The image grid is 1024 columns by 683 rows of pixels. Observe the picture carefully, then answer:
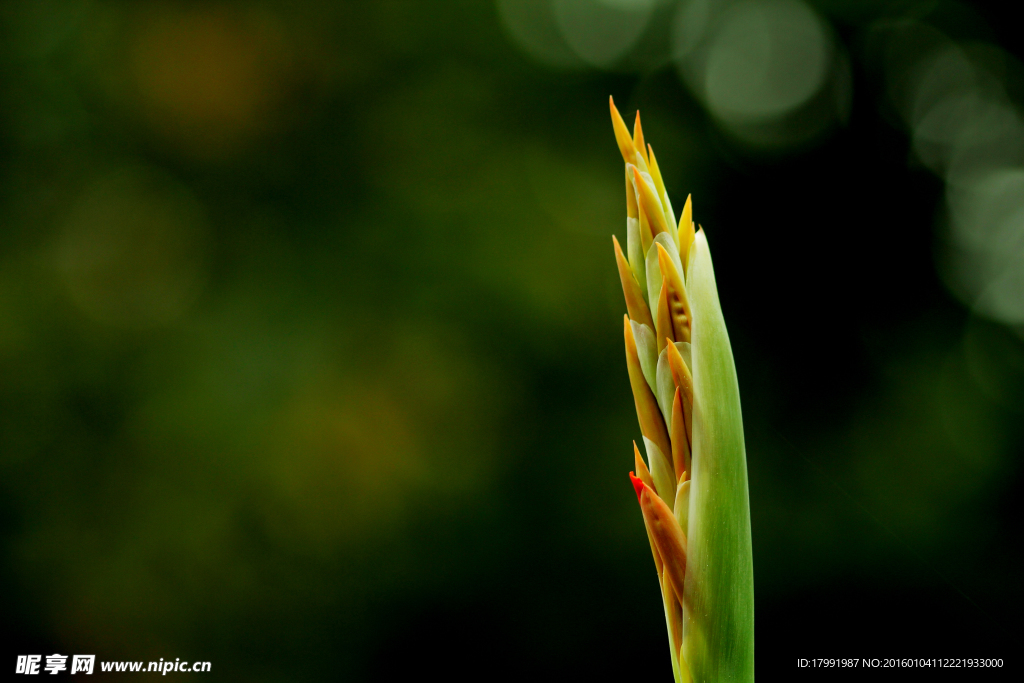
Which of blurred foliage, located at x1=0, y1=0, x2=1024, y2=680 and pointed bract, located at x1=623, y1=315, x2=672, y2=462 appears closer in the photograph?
pointed bract, located at x1=623, y1=315, x2=672, y2=462

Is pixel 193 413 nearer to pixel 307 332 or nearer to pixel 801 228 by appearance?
pixel 307 332

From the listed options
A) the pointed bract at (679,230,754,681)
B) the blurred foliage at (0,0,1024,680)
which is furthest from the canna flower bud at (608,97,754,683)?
the blurred foliage at (0,0,1024,680)

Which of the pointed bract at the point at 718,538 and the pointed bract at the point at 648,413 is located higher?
the pointed bract at the point at 648,413

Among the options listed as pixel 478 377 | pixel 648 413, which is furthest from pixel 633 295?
pixel 478 377

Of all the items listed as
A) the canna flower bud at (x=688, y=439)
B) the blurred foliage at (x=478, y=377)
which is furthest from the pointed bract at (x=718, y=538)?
→ the blurred foliage at (x=478, y=377)

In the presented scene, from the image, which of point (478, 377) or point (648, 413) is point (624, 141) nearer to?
point (648, 413)

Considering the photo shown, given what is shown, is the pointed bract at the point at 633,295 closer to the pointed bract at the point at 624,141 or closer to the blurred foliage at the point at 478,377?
the pointed bract at the point at 624,141

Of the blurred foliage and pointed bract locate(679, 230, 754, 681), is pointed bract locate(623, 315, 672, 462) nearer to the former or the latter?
pointed bract locate(679, 230, 754, 681)

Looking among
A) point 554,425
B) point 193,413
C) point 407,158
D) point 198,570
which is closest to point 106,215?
point 193,413
